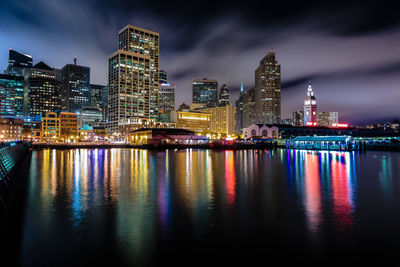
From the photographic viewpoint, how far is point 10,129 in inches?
6570

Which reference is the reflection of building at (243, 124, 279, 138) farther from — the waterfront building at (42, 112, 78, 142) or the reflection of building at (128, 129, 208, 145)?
the waterfront building at (42, 112, 78, 142)

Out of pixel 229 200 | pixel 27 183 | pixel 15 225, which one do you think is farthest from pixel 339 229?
pixel 27 183

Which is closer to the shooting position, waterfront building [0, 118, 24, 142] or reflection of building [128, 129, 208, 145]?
reflection of building [128, 129, 208, 145]

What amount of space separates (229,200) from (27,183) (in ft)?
61.6

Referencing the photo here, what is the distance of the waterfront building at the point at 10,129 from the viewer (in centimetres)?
16129

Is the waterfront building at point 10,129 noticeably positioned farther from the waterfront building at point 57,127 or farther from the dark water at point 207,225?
the dark water at point 207,225

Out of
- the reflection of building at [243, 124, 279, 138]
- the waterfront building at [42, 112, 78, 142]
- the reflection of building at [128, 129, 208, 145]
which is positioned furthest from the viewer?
the waterfront building at [42, 112, 78, 142]

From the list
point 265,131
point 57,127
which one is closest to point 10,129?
point 57,127

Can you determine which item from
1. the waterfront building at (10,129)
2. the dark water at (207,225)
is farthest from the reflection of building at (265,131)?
the waterfront building at (10,129)

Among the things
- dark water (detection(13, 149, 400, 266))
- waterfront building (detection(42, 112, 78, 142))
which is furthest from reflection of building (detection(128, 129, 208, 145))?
dark water (detection(13, 149, 400, 266))

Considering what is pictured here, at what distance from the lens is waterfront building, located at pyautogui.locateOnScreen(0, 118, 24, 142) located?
161 m

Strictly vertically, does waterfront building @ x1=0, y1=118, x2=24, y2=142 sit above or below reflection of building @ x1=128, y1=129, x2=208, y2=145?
above

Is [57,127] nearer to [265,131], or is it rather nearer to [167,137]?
[167,137]

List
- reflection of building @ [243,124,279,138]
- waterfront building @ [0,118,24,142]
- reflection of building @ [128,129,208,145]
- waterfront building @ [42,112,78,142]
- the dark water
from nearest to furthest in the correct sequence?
the dark water, reflection of building @ [128,129,208,145], reflection of building @ [243,124,279,138], waterfront building @ [0,118,24,142], waterfront building @ [42,112,78,142]
